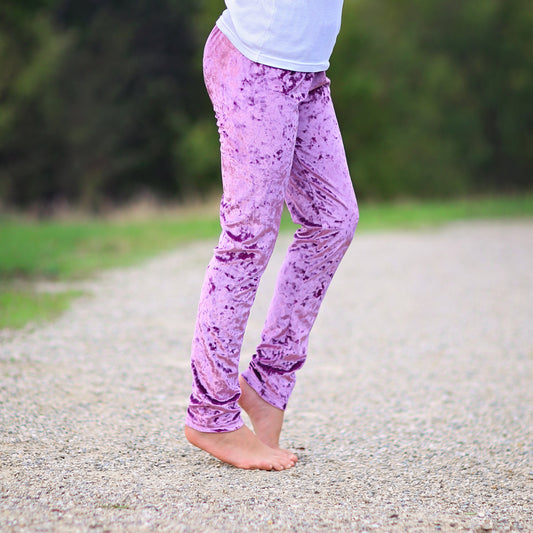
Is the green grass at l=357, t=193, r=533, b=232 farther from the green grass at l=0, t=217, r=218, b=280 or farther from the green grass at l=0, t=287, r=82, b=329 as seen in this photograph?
the green grass at l=0, t=287, r=82, b=329

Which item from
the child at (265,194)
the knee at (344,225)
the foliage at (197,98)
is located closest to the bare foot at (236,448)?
the child at (265,194)

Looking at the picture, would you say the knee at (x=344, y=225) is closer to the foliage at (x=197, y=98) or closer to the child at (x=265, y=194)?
the child at (x=265, y=194)

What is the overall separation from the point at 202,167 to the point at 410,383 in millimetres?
26891

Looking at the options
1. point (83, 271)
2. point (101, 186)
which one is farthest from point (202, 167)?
point (83, 271)

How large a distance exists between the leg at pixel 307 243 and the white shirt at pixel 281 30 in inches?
7.0

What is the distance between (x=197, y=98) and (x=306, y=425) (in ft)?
93.6

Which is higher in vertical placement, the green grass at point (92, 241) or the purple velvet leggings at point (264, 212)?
the purple velvet leggings at point (264, 212)

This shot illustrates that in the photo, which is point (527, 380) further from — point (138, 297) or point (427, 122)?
point (427, 122)

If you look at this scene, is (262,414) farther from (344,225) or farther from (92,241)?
(92,241)

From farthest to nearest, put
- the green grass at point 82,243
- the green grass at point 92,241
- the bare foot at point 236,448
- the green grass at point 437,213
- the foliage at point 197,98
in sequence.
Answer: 1. the foliage at point 197,98
2. the green grass at point 437,213
3. the green grass at point 82,243
4. the green grass at point 92,241
5. the bare foot at point 236,448

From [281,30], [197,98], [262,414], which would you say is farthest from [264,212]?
[197,98]

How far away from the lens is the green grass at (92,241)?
248 inches

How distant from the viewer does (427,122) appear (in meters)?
36.7

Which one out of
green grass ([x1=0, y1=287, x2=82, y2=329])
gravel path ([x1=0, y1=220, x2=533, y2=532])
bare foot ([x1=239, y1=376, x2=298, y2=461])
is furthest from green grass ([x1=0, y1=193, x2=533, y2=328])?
bare foot ([x1=239, y1=376, x2=298, y2=461])
